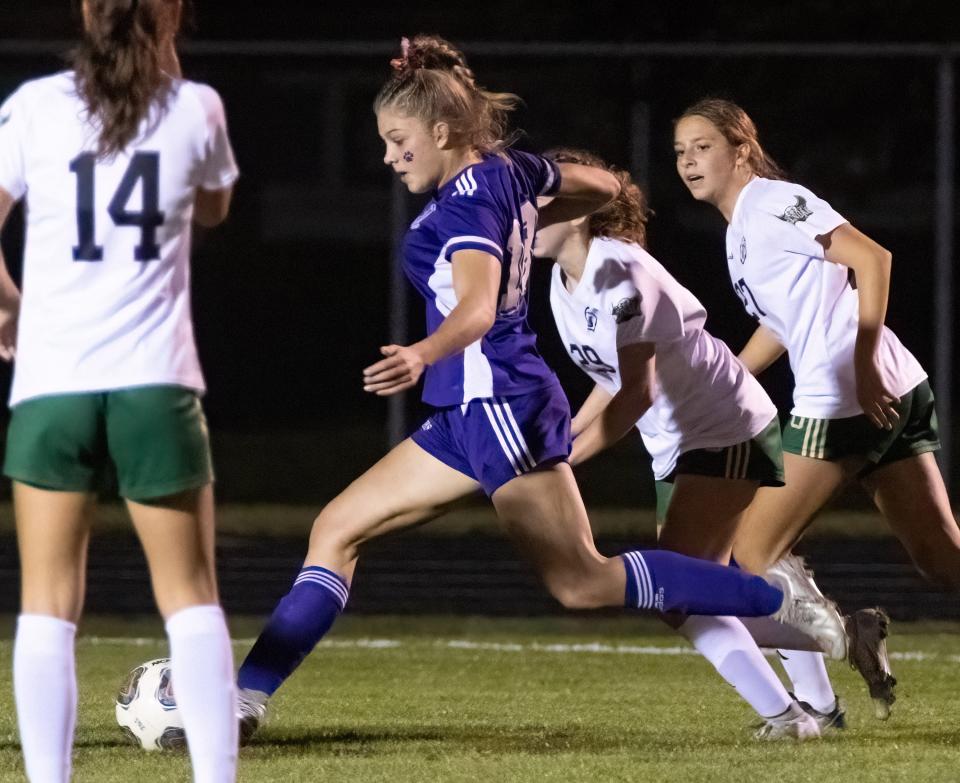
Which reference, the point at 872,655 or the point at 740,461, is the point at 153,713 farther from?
the point at 872,655

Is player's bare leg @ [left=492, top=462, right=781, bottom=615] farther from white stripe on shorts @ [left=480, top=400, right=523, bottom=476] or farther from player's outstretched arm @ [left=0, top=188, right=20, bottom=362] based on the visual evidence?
player's outstretched arm @ [left=0, top=188, right=20, bottom=362]

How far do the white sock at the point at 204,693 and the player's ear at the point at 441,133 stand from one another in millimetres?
1553

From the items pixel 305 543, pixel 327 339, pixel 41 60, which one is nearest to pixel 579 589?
pixel 305 543

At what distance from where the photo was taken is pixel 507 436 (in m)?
4.66

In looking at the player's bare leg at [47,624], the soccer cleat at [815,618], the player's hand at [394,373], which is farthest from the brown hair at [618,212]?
the player's bare leg at [47,624]

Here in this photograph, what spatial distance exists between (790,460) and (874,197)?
69.0 ft

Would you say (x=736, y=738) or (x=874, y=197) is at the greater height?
(x=736, y=738)

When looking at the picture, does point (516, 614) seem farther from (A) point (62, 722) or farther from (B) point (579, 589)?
(A) point (62, 722)

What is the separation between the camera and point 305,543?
1205cm

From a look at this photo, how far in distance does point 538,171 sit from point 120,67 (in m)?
1.55

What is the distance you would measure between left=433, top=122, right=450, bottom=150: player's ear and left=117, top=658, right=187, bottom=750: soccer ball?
1579mm

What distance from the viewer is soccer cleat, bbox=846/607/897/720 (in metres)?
5.36

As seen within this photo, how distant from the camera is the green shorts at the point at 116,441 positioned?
11.4 feet

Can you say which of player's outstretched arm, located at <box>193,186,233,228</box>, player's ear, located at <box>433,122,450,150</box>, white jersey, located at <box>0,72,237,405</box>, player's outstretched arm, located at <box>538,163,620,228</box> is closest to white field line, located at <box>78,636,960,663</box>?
player's outstretched arm, located at <box>538,163,620,228</box>
